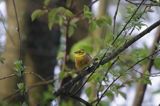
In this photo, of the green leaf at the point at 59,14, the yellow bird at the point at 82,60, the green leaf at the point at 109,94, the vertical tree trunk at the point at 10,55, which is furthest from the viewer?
the vertical tree trunk at the point at 10,55

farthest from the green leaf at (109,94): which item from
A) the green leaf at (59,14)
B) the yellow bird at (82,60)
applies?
the green leaf at (59,14)

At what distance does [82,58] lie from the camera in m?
2.88

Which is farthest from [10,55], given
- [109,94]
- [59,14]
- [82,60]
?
[109,94]

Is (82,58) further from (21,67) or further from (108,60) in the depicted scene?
(21,67)

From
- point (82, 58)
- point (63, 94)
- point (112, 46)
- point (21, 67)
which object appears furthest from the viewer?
point (82, 58)

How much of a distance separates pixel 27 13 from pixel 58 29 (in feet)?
1.38

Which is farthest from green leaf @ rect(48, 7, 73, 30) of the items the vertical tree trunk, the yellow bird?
the vertical tree trunk

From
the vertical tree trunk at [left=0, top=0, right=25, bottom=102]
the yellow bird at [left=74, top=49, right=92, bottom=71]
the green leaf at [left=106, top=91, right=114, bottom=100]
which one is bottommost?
the vertical tree trunk at [left=0, top=0, right=25, bottom=102]

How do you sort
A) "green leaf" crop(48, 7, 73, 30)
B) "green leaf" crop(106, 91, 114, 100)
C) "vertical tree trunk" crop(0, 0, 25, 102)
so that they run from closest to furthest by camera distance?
"green leaf" crop(106, 91, 114, 100) → "green leaf" crop(48, 7, 73, 30) → "vertical tree trunk" crop(0, 0, 25, 102)

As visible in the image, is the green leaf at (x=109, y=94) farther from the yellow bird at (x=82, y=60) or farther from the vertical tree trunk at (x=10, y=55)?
the vertical tree trunk at (x=10, y=55)

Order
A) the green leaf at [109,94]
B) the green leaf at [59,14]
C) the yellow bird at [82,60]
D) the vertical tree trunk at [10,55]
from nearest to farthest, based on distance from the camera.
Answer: the green leaf at [109,94] < the yellow bird at [82,60] < the green leaf at [59,14] < the vertical tree trunk at [10,55]

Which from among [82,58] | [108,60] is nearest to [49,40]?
[82,58]

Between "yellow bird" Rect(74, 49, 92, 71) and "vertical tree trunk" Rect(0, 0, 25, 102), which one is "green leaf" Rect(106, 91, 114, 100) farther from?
"vertical tree trunk" Rect(0, 0, 25, 102)

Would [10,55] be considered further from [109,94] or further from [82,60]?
[109,94]
